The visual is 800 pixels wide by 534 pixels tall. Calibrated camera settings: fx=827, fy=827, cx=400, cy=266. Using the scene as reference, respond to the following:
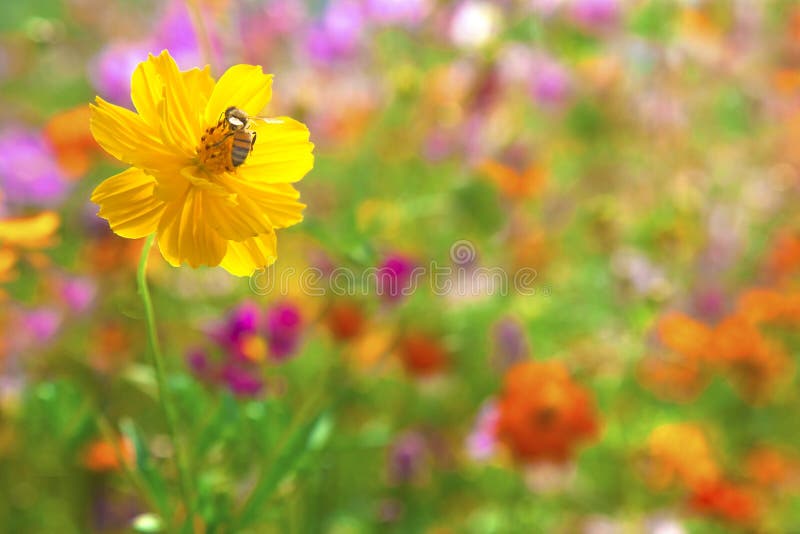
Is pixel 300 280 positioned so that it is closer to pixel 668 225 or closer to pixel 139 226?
pixel 668 225

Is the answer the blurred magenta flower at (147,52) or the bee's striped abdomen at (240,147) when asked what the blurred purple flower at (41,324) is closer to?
the blurred magenta flower at (147,52)

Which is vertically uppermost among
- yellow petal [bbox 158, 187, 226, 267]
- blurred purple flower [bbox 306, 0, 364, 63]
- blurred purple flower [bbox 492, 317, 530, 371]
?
blurred purple flower [bbox 306, 0, 364, 63]

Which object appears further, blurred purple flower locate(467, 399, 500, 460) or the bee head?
blurred purple flower locate(467, 399, 500, 460)

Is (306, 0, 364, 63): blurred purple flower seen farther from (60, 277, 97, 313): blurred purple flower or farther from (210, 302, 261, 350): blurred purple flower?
(210, 302, 261, 350): blurred purple flower

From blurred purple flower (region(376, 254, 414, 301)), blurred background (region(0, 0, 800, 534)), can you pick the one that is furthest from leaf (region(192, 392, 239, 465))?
blurred purple flower (region(376, 254, 414, 301))

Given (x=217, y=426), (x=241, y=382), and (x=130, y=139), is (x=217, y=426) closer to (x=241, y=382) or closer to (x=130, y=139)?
(x=241, y=382)

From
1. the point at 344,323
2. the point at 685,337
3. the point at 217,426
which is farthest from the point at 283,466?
the point at 685,337

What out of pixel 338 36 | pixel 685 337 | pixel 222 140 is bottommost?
pixel 222 140
